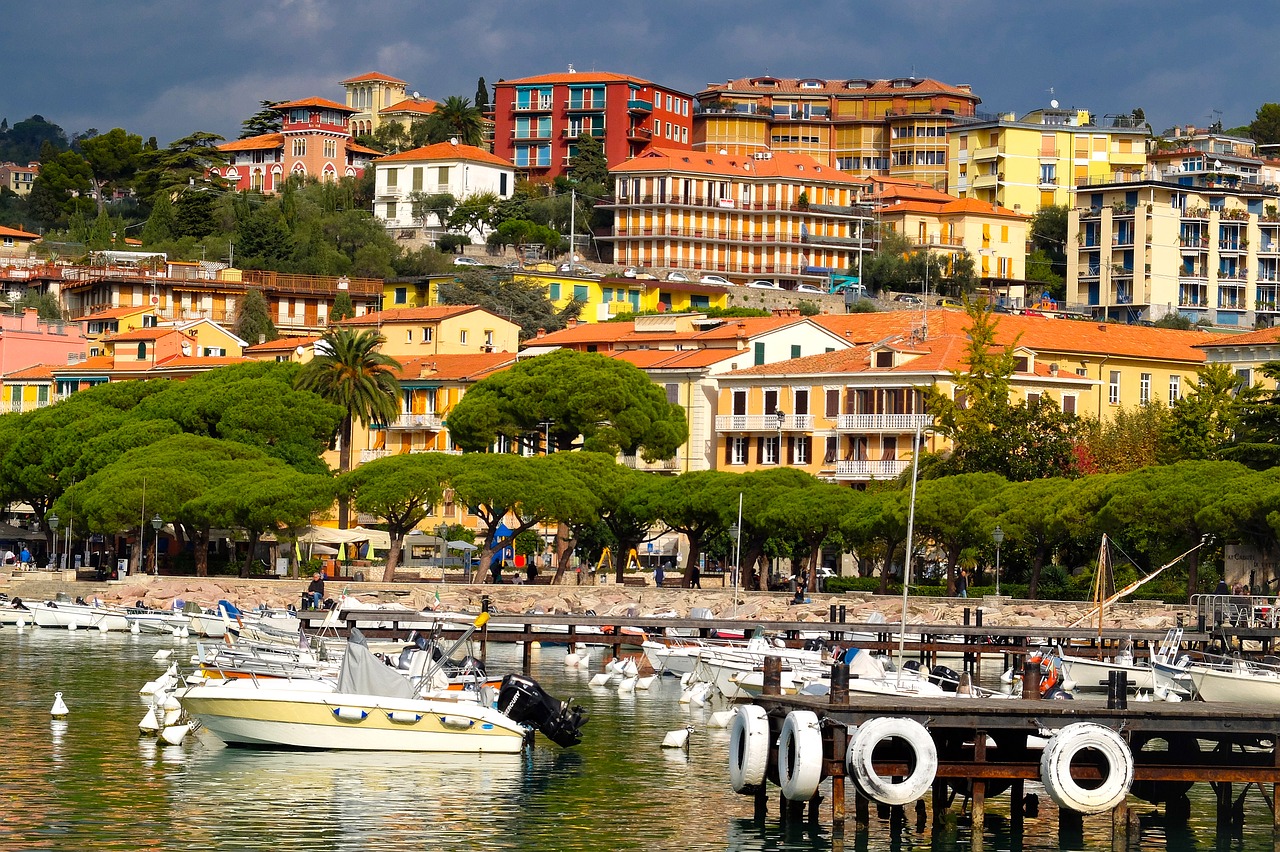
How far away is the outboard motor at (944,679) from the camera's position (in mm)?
45844

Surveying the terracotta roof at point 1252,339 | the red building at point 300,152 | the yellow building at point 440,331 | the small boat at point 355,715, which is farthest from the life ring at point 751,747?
the red building at point 300,152

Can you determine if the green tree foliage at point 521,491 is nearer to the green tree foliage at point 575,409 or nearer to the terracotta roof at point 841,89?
the green tree foliage at point 575,409

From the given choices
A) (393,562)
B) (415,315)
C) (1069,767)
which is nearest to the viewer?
(1069,767)

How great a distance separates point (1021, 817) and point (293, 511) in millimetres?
51031

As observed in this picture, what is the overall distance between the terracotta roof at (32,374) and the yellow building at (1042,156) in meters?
81.2

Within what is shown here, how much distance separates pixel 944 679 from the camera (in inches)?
1823

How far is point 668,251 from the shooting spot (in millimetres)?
151000

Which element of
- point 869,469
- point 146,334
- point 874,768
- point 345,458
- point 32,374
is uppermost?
point 146,334

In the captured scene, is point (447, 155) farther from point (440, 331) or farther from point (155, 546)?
point (155, 546)

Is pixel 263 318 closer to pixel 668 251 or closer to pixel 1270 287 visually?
pixel 668 251

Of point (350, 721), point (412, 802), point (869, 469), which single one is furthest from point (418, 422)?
point (412, 802)

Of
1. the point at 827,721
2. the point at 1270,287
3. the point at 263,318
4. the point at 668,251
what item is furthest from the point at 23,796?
the point at 1270,287

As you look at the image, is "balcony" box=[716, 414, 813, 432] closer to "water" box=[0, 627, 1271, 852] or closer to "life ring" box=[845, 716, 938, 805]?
"water" box=[0, 627, 1271, 852]

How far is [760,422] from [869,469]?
22.6 feet
